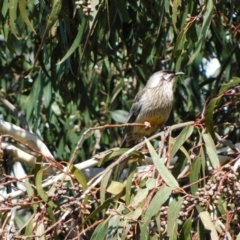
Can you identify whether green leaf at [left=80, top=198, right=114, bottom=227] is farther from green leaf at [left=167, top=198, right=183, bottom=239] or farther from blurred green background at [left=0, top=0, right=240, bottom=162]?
blurred green background at [left=0, top=0, right=240, bottom=162]

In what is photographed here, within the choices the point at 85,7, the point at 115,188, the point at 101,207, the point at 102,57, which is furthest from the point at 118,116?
the point at 101,207

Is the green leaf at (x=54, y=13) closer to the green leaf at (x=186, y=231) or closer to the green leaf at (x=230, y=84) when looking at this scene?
the green leaf at (x=230, y=84)

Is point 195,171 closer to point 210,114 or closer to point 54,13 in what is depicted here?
point 210,114

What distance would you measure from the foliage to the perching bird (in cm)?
21

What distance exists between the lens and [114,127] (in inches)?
152

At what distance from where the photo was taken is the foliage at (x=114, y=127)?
2781 millimetres

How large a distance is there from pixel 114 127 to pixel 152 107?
1.41 meters

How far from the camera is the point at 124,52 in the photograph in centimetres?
503

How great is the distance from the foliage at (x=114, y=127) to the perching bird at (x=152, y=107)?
0.21 metres

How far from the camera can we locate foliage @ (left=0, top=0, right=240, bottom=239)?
278 cm

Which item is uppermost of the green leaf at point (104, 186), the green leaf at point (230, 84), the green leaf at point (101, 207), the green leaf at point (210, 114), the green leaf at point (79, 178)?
the green leaf at point (230, 84)

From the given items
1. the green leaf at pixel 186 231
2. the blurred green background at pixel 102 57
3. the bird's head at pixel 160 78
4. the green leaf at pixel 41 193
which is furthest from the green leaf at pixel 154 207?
the bird's head at pixel 160 78

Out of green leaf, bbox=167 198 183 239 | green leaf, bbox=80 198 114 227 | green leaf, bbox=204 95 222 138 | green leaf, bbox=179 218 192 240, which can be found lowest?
green leaf, bbox=179 218 192 240

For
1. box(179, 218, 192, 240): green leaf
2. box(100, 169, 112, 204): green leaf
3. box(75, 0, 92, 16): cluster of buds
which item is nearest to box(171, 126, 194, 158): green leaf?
box(100, 169, 112, 204): green leaf
